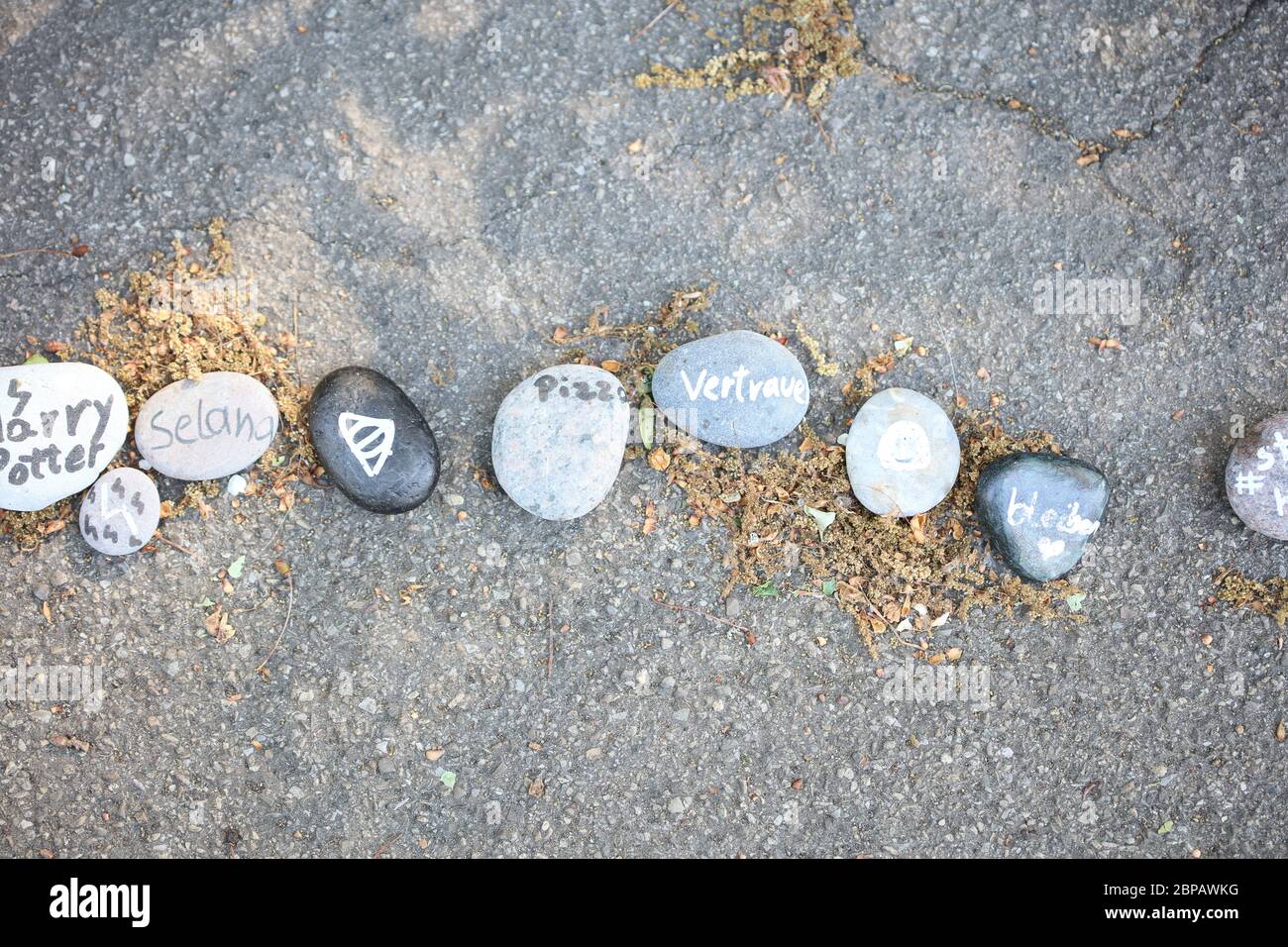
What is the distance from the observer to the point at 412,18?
2545 mm

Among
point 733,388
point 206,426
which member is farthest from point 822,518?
point 206,426

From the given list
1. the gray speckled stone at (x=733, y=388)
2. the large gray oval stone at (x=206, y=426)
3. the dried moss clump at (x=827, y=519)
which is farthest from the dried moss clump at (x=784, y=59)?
the large gray oval stone at (x=206, y=426)

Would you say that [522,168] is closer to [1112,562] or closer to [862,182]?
[862,182]

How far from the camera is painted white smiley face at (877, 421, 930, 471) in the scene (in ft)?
8.08

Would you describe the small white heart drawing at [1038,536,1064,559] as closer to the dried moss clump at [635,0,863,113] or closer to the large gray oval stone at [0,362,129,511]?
the dried moss clump at [635,0,863,113]

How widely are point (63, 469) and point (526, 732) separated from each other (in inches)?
58.8

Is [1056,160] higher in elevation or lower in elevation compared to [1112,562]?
higher

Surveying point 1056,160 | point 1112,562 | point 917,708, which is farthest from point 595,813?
point 1056,160

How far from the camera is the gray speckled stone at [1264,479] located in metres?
2.52

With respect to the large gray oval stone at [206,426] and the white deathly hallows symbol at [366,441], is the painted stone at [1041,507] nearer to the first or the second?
the white deathly hallows symbol at [366,441]

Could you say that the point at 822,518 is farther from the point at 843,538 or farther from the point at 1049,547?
the point at 1049,547

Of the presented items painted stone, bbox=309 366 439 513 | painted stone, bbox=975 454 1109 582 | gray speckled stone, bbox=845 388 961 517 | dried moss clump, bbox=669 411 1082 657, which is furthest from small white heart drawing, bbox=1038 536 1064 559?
painted stone, bbox=309 366 439 513

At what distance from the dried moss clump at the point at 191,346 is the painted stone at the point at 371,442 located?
0.42 feet

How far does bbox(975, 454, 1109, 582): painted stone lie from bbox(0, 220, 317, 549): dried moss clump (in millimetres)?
1964
